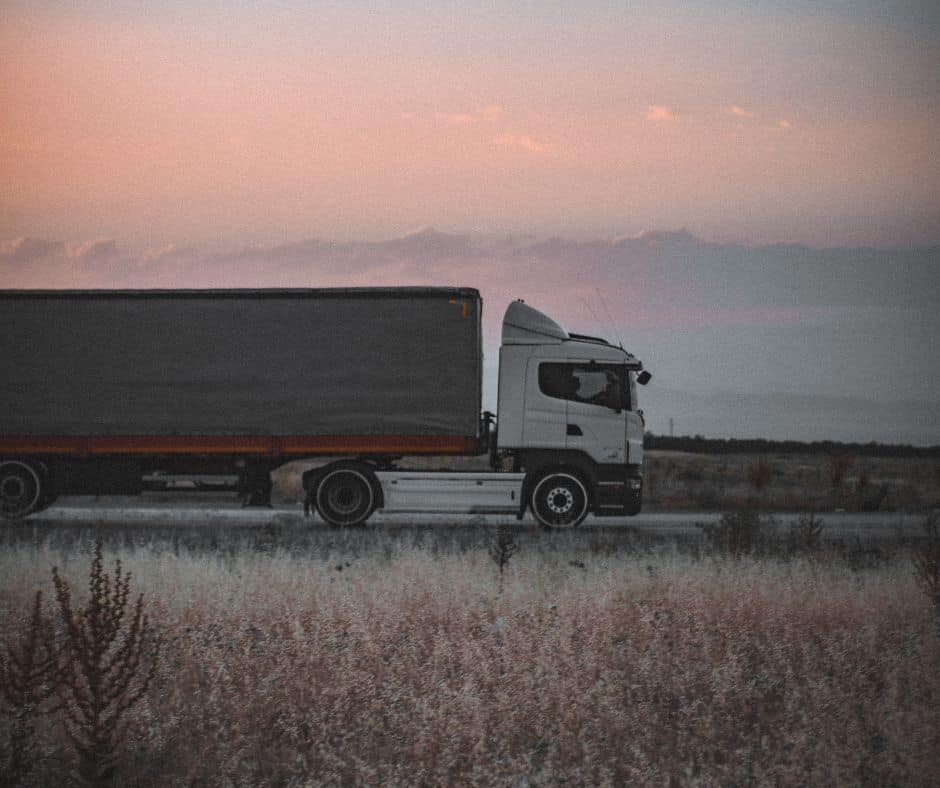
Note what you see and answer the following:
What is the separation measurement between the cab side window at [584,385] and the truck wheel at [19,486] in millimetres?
8966

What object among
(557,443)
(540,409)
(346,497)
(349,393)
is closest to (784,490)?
(557,443)

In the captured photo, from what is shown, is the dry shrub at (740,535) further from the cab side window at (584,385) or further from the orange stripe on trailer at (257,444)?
the orange stripe on trailer at (257,444)

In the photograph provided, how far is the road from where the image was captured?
62.4 feet

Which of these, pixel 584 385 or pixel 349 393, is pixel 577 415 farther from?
pixel 349 393

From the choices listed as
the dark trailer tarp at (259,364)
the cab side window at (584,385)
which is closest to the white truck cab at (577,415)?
the cab side window at (584,385)

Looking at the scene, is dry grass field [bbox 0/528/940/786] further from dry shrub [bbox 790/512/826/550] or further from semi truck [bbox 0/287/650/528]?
semi truck [bbox 0/287/650/528]

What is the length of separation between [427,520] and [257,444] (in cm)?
401

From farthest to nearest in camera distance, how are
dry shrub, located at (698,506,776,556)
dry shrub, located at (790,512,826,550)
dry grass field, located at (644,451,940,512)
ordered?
dry grass field, located at (644,451,940,512), dry shrub, located at (790,512,826,550), dry shrub, located at (698,506,776,556)

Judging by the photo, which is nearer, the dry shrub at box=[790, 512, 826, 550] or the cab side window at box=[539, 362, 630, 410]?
the dry shrub at box=[790, 512, 826, 550]

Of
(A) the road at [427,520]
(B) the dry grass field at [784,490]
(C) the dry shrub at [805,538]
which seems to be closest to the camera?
(C) the dry shrub at [805,538]

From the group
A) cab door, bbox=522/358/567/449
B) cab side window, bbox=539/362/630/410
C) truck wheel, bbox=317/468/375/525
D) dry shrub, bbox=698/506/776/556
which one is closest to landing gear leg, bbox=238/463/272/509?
truck wheel, bbox=317/468/375/525

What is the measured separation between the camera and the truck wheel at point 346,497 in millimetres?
18625

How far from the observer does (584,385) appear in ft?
60.5

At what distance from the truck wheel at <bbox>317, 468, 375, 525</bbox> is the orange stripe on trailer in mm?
525
